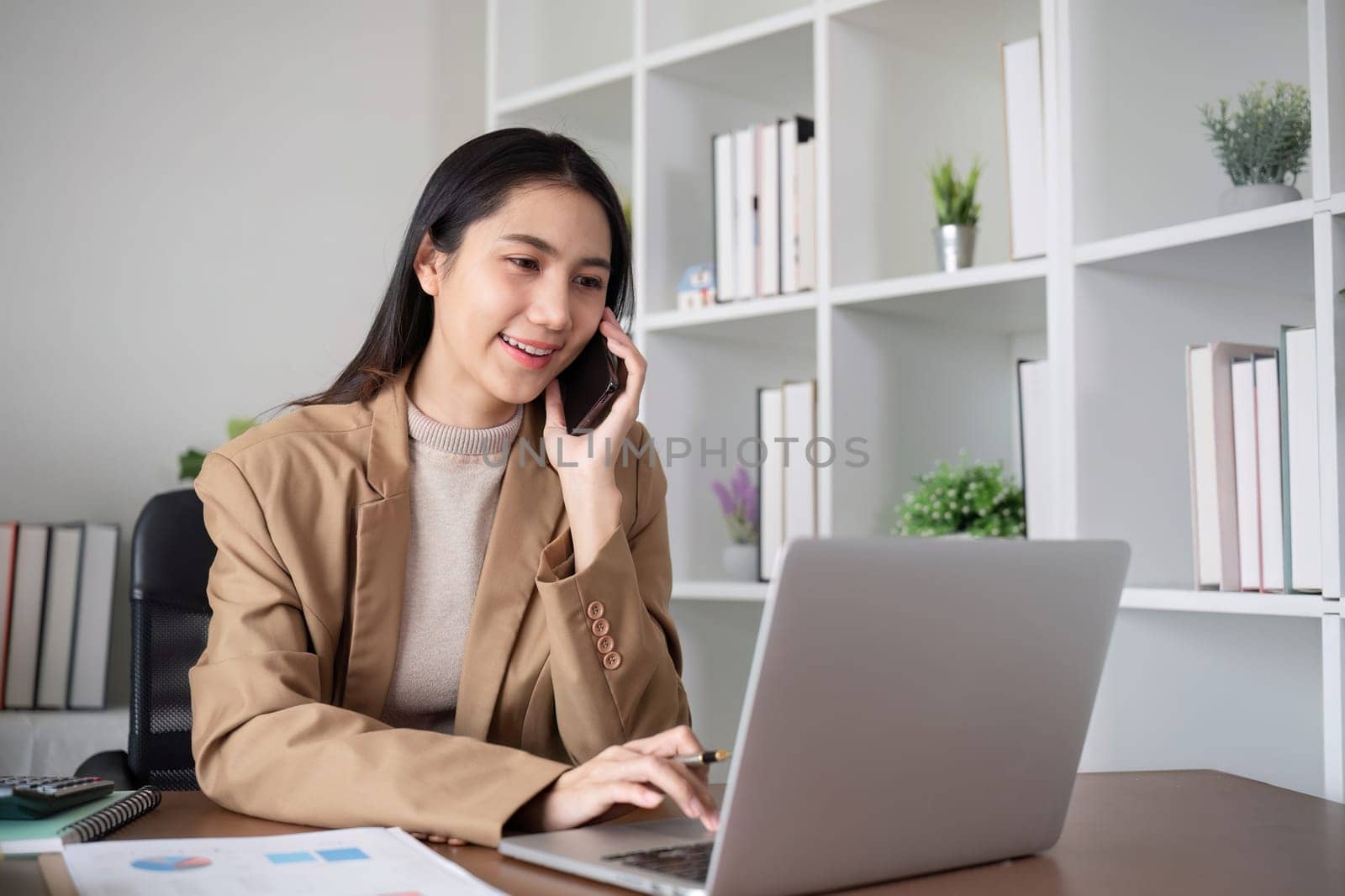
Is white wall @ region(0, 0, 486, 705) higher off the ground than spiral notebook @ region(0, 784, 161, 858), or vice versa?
white wall @ region(0, 0, 486, 705)

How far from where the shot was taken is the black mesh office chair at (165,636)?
1.42 m

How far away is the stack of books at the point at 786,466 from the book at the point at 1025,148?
1.53 ft

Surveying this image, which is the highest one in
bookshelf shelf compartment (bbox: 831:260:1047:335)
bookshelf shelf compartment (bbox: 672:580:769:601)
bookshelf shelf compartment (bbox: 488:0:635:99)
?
bookshelf shelf compartment (bbox: 488:0:635:99)

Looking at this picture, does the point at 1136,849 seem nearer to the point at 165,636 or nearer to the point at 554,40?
the point at 165,636

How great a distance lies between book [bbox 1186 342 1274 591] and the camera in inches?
63.2

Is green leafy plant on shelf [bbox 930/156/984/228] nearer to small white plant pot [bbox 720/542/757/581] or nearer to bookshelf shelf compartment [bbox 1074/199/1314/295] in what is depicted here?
bookshelf shelf compartment [bbox 1074/199/1314/295]

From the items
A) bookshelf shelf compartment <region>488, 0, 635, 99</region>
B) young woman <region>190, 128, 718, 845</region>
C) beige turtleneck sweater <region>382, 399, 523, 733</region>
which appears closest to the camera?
young woman <region>190, 128, 718, 845</region>

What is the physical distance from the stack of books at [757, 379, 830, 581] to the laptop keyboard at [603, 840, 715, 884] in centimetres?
128

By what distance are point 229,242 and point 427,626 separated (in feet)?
4.84

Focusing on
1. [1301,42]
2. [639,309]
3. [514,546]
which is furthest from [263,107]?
[1301,42]

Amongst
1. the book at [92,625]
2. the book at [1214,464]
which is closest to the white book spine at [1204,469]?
the book at [1214,464]

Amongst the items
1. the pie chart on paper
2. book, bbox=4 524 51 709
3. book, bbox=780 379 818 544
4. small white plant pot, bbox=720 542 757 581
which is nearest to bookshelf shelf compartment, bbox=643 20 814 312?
book, bbox=780 379 818 544

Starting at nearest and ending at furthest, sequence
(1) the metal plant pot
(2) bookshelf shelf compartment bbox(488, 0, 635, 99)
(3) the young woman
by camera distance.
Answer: (3) the young woman < (1) the metal plant pot < (2) bookshelf shelf compartment bbox(488, 0, 635, 99)

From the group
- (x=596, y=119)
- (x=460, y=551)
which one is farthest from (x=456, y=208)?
(x=596, y=119)
